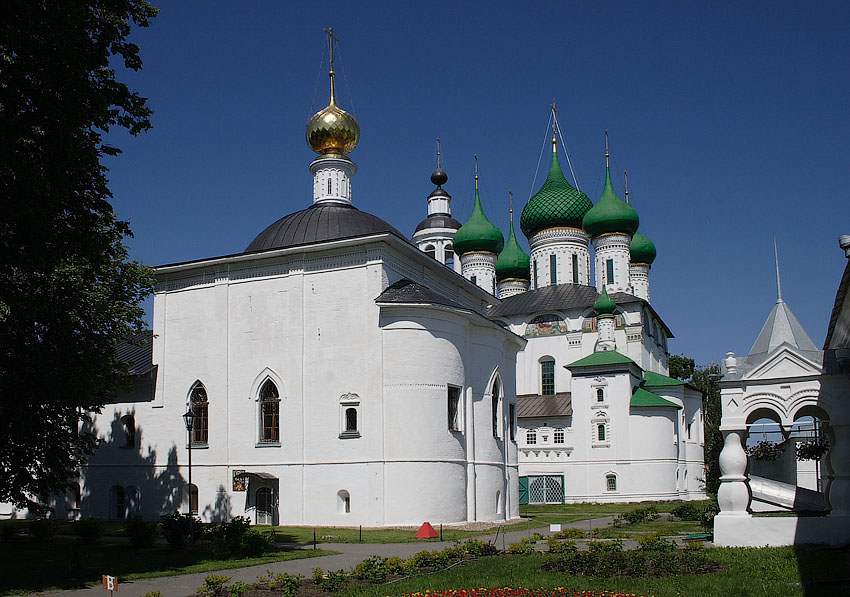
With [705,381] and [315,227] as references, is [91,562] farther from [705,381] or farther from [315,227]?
[705,381]

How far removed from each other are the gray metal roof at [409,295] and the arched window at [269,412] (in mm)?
4374

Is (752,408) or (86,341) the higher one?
(86,341)

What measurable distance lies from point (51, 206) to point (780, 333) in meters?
12.5

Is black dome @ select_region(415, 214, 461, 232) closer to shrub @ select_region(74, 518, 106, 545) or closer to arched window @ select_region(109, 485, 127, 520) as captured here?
arched window @ select_region(109, 485, 127, 520)

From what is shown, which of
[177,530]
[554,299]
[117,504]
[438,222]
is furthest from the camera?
[438,222]

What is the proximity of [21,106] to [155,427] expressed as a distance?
15.3m

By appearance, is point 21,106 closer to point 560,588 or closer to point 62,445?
point 62,445

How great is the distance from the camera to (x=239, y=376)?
2370cm

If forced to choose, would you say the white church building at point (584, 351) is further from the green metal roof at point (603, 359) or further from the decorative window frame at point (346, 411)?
the decorative window frame at point (346, 411)

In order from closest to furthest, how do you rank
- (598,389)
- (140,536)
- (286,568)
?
(286,568) < (140,536) < (598,389)

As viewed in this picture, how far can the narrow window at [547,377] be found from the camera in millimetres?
45250

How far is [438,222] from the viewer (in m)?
54.3

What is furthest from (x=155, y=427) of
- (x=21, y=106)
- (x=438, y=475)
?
(x=21, y=106)

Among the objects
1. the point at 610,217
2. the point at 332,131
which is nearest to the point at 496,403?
the point at 332,131
